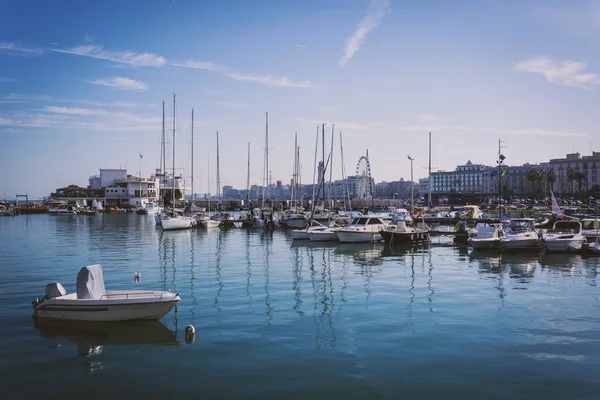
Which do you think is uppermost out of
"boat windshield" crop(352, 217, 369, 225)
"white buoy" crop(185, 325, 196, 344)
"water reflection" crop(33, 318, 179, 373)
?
"boat windshield" crop(352, 217, 369, 225)

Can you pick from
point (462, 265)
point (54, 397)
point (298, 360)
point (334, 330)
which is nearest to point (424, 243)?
point (462, 265)

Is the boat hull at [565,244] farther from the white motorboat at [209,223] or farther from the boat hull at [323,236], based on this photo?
the white motorboat at [209,223]

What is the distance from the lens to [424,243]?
50.5 meters

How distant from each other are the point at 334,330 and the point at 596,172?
221356mm

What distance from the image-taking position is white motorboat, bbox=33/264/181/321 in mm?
17625

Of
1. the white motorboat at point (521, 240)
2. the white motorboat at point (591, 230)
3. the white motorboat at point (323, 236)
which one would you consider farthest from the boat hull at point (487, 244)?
the white motorboat at point (323, 236)

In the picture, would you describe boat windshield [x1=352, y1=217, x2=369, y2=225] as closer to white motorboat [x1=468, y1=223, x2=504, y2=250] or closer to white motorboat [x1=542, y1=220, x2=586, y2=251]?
white motorboat [x1=468, y1=223, x2=504, y2=250]

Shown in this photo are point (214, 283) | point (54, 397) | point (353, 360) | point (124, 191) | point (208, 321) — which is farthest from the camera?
point (124, 191)

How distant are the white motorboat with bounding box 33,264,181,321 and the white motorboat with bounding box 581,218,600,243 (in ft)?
139

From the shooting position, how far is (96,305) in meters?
17.6

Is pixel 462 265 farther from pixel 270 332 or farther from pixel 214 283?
pixel 270 332

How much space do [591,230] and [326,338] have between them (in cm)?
4427

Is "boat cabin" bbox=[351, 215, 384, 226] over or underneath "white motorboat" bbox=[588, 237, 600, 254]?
over

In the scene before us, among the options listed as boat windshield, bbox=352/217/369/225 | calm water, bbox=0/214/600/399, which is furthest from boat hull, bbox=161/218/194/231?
calm water, bbox=0/214/600/399
